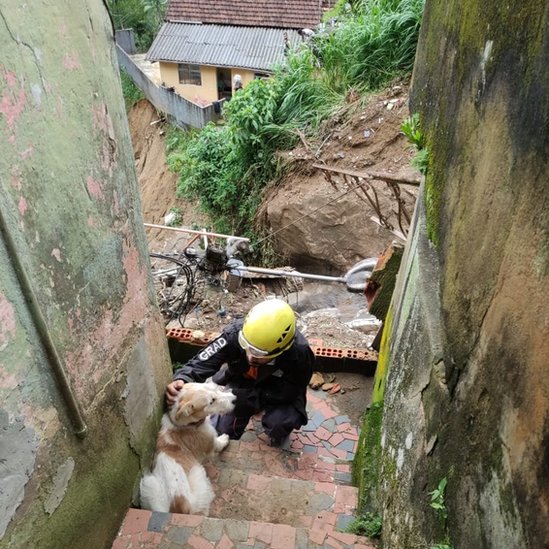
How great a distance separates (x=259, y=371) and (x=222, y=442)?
2.48ft

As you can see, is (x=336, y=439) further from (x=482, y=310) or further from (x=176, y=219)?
(x=176, y=219)

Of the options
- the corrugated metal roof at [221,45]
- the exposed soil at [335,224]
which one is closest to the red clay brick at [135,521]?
the exposed soil at [335,224]

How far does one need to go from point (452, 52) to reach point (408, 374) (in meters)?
2.02

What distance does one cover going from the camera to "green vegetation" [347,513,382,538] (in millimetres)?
3340

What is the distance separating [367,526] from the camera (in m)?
3.38

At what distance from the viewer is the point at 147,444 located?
3877mm

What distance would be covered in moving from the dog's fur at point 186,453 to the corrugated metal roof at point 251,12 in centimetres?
1985

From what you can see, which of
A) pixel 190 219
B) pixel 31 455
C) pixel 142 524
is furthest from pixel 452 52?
pixel 190 219

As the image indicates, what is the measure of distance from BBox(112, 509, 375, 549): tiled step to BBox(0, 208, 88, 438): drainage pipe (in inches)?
42.6

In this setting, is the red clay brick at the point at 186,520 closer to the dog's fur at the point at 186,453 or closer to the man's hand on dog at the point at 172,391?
the dog's fur at the point at 186,453

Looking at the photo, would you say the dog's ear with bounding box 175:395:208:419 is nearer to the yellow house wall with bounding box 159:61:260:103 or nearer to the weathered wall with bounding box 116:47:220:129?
the weathered wall with bounding box 116:47:220:129

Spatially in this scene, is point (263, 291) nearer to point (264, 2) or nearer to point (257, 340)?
point (257, 340)

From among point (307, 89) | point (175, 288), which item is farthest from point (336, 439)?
point (307, 89)

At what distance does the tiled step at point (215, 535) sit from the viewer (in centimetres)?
338
